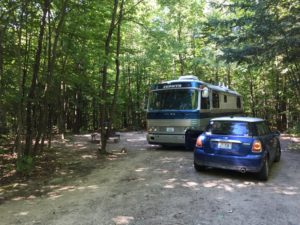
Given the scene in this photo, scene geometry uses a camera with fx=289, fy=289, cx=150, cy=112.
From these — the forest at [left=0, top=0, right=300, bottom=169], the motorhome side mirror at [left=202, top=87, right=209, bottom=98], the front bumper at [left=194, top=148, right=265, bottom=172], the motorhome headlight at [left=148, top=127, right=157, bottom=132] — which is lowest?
the front bumper at [left=194, top=148, right=265, bottom=172]

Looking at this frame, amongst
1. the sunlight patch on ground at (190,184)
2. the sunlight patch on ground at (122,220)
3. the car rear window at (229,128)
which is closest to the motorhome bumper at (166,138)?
the car rear window at (229,128)

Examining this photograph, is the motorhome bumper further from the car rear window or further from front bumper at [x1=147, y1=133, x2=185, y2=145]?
the car rear window

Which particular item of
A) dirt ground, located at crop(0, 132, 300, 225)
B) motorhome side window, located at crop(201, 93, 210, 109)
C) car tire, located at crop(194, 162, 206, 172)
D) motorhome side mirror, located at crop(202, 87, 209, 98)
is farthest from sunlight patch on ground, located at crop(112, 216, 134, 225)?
motorhome side window, located at crop(201, 93, 210, 109)

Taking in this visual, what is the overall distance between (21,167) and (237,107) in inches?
570

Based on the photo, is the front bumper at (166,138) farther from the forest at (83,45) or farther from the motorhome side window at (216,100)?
the motorhome side window at (216,100)

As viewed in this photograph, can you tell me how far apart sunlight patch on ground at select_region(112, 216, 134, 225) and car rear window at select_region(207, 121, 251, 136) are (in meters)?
3.71

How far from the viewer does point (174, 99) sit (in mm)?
11969

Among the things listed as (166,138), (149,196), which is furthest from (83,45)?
(149,196)

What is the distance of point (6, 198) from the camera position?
19.6 feet

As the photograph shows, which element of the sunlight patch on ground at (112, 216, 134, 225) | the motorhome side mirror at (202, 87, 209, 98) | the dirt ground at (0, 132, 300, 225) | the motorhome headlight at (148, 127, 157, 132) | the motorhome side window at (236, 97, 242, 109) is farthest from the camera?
the motorhome side window at (236, 97, 242, 109)

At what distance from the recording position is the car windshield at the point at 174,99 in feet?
38.2

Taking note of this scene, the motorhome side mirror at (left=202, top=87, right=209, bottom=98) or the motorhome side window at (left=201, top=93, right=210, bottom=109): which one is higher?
the motorhome side mirror at (left=202, top=87, right=209, bottom=98)

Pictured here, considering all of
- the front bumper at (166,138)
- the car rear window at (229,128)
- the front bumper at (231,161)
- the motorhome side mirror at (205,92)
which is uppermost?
the motorhome side mirror at (205,92)

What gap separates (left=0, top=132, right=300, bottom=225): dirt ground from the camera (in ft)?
15.5
